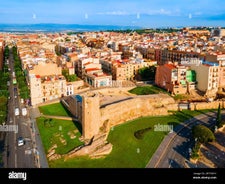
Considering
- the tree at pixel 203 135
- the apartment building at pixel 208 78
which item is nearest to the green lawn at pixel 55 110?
the tree at pixel 203 135

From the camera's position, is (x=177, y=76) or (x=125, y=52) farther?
(x=125, y=52)

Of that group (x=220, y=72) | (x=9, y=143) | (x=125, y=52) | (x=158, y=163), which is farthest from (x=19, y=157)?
(x=125, y=52)

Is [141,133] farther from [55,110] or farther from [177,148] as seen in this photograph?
[55,110]

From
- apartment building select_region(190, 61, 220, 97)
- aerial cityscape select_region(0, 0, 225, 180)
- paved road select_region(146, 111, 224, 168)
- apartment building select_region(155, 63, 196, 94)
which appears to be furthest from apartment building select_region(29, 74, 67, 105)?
apartment building select_region(190, 61, 220, 97)

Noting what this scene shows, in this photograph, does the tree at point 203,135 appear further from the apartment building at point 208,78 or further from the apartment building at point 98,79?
the apartment building at point 98,79

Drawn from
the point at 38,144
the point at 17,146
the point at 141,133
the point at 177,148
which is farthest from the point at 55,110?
the point at 177,148
